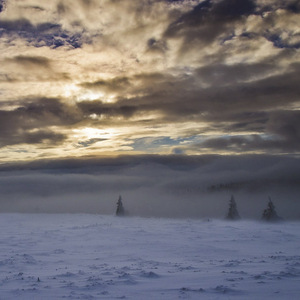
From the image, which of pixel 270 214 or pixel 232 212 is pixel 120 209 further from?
pixel 270 214

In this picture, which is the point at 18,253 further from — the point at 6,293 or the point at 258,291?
the point at 258,291

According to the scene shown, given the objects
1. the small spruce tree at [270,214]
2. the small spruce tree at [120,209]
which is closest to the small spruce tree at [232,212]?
the small spruce tree at [270,214]

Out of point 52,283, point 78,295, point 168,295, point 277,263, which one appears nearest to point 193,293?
point 168,295

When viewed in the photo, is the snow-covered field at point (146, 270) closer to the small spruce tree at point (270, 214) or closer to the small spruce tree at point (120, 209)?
the small spruce tree at point (270, 214)

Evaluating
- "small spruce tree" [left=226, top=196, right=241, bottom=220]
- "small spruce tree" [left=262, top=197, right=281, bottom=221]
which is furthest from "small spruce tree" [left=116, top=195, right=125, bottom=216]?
"small spruce tree" [left=262, top=197, right=281, bottom=221]

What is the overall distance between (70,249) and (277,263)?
1676 cm

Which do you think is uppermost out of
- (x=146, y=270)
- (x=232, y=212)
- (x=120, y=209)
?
(x=146, y=270)

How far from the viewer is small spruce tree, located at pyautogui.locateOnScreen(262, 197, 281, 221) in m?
54.9

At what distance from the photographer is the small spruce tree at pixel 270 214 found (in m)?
54.9

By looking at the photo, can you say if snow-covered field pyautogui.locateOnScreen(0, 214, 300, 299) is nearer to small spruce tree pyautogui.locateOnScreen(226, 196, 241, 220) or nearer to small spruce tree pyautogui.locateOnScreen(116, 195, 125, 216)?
small spruce tree pyautogui.locateOnScreen(226, 196, 241, 220)

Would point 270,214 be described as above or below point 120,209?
above

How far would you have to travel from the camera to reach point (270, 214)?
181ft

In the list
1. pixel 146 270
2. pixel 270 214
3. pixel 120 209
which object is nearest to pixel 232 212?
pixel 270 214

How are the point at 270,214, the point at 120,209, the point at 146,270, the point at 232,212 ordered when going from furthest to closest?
the point at 120,209
the point at 232,212
the point at 270,214
the point at 146,270
